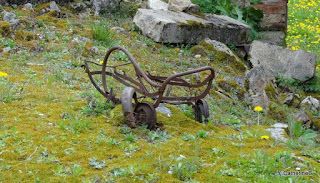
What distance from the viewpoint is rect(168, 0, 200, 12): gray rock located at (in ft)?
32.5

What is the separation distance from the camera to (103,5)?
9.49 metres

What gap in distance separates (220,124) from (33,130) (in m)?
2.15

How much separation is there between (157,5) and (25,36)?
3.98m

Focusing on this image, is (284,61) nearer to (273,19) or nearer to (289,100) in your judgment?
(289,100)

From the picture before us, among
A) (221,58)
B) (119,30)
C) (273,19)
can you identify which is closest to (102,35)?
(119,30)

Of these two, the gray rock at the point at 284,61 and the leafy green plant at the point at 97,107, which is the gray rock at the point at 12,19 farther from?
the gray rock at the point at 284,61

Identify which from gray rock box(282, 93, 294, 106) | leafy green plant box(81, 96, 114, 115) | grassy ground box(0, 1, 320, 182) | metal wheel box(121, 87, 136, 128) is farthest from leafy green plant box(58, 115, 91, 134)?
gray rock box(282, 93, 294, 106)

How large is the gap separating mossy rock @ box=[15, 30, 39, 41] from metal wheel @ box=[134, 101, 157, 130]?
3.74 m

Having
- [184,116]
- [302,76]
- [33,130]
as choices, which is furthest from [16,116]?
[302,76]

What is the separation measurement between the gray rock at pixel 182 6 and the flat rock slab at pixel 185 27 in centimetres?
29

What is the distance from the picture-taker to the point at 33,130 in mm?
3854

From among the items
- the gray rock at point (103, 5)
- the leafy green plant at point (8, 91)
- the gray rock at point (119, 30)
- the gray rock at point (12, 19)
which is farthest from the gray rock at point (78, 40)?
the leafy green plant at point (8, 91)

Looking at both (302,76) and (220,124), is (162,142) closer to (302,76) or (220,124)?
(220,124)

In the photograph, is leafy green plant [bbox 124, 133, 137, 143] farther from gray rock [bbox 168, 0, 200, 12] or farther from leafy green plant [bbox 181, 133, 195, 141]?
gray rock [bbox 168, 0, 200, 12]
